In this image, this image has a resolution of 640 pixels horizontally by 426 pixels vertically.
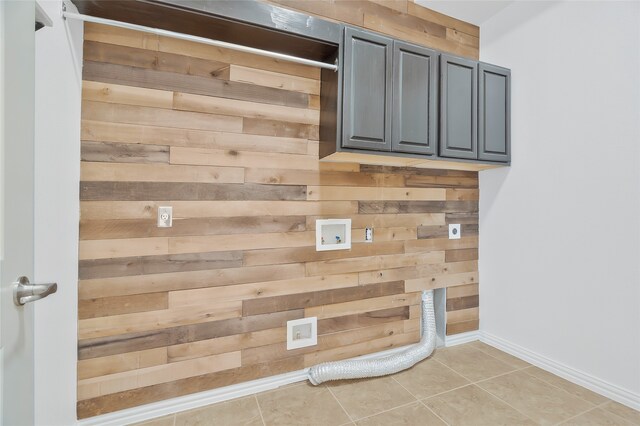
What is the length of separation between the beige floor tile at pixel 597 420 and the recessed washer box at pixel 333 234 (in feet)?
5.34

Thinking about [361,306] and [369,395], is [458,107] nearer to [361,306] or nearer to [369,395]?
[361,306]

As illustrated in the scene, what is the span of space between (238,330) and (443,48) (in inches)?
110

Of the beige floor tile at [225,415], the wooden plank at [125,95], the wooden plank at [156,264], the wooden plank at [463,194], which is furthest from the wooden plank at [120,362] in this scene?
the wooden plank at [463,194]

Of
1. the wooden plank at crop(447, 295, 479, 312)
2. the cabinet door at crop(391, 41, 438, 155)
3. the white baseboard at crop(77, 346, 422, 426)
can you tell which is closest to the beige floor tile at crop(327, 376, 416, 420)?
the white baseboard at crop(77, 346, 422, 426)

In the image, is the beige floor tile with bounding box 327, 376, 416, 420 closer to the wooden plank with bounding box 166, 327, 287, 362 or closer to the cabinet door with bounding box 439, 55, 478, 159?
the wooden plank with bounding box 166, 327, 287, 362

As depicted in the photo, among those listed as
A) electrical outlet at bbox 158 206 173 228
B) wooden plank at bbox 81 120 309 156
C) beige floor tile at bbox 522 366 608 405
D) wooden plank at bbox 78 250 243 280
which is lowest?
beige floor tile at bbox 522 366 608 405

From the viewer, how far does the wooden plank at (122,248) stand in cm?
160

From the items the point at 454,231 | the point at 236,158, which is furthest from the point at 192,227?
the point at 454,231

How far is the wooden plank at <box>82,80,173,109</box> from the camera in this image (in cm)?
161

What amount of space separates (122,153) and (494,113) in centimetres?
265

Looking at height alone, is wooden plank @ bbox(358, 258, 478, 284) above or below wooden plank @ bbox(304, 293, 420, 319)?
above

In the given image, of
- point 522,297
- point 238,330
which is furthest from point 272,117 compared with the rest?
point 522,297

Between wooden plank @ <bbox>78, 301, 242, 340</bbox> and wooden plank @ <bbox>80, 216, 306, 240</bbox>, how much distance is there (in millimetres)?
454

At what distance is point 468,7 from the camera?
2.48 metres
